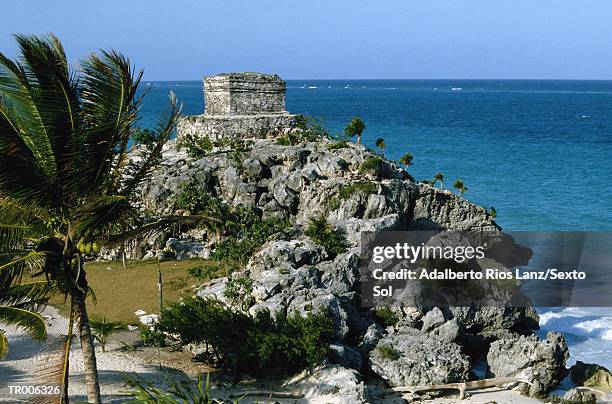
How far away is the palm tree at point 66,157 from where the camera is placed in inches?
→ 483

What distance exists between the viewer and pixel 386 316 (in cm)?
2669

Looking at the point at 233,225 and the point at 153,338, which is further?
the point at 233,225

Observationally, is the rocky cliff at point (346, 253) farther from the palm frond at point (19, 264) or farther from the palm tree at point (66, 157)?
the palm frond at point (19, 264)

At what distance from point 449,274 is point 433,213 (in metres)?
10.5

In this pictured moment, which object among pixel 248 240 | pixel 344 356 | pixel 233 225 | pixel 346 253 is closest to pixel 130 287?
pixel 248 240

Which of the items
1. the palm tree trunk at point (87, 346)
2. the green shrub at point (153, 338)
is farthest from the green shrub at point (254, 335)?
the palm tree trunk at point (87, 346)

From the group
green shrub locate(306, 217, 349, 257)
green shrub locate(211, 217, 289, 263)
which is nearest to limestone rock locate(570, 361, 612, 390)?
green shrub locate(306, 217, 349, 257)

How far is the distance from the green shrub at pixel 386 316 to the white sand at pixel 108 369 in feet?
15.1

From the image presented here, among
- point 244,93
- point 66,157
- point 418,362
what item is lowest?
point 418,362

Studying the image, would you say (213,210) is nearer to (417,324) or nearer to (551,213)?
(417,324)

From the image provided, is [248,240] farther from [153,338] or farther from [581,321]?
[581,321]

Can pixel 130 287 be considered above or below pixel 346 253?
below

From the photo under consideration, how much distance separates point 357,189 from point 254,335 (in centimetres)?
1591

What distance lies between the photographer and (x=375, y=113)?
140250mm
